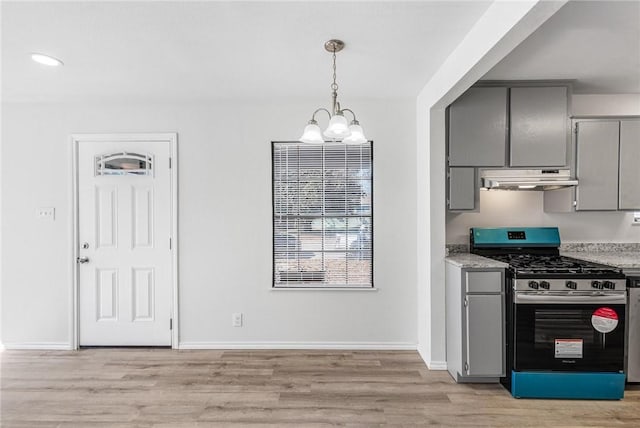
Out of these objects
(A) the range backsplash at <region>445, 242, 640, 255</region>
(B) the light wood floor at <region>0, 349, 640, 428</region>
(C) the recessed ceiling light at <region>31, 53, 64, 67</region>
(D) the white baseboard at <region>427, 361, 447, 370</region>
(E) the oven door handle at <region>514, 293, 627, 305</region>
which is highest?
(C) the recessed ceiling light at <region>31, 53, 64, 67</region>

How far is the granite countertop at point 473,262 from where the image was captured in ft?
8.39

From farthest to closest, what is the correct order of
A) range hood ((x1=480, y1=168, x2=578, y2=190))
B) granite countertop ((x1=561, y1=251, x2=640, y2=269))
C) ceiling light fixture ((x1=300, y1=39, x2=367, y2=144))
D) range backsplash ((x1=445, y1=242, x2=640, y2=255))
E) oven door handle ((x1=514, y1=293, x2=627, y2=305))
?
range backsplash ((x1=445, y1=242, x2=640, y2=255)) < range hood ((x1=480, y1=168, x2=578, y2=190)) < granite countertop ((x1=561, y1=251, x2=640, y2=269)) < oven door handle ((x1=514, y1=293, x2=627, y2=305)) < ceiling light fixture ((x1=300, y1=39, x2=367, y2=144))

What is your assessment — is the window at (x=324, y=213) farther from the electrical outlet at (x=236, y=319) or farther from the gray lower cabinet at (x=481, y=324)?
the gray lower cabinet at (x=481, y=324)

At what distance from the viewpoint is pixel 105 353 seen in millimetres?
3188

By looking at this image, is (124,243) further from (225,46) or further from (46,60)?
(225,46)

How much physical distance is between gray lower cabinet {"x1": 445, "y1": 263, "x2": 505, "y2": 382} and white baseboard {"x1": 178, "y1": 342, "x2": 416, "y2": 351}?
737 millimetres

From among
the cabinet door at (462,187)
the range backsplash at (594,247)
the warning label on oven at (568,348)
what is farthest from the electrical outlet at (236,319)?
the warning label on oven at (568,348)

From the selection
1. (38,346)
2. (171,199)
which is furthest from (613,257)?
(38,346)

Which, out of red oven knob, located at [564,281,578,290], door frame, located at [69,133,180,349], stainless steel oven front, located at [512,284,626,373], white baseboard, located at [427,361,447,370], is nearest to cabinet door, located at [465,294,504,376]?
stainless steel oven front, located at [512,284,626,373]

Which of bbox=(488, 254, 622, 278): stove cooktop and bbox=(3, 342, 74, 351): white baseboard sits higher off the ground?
bbox=(488, 254, 622, 278): stove cooktop

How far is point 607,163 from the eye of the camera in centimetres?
289

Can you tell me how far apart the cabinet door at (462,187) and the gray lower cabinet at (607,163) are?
2.91ft

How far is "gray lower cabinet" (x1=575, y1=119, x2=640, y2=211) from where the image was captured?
2879 mm

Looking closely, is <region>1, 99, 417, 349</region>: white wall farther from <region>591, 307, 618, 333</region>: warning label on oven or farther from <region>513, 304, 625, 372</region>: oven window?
<region>591, 307, 618, 333</region>: warning label on oven
